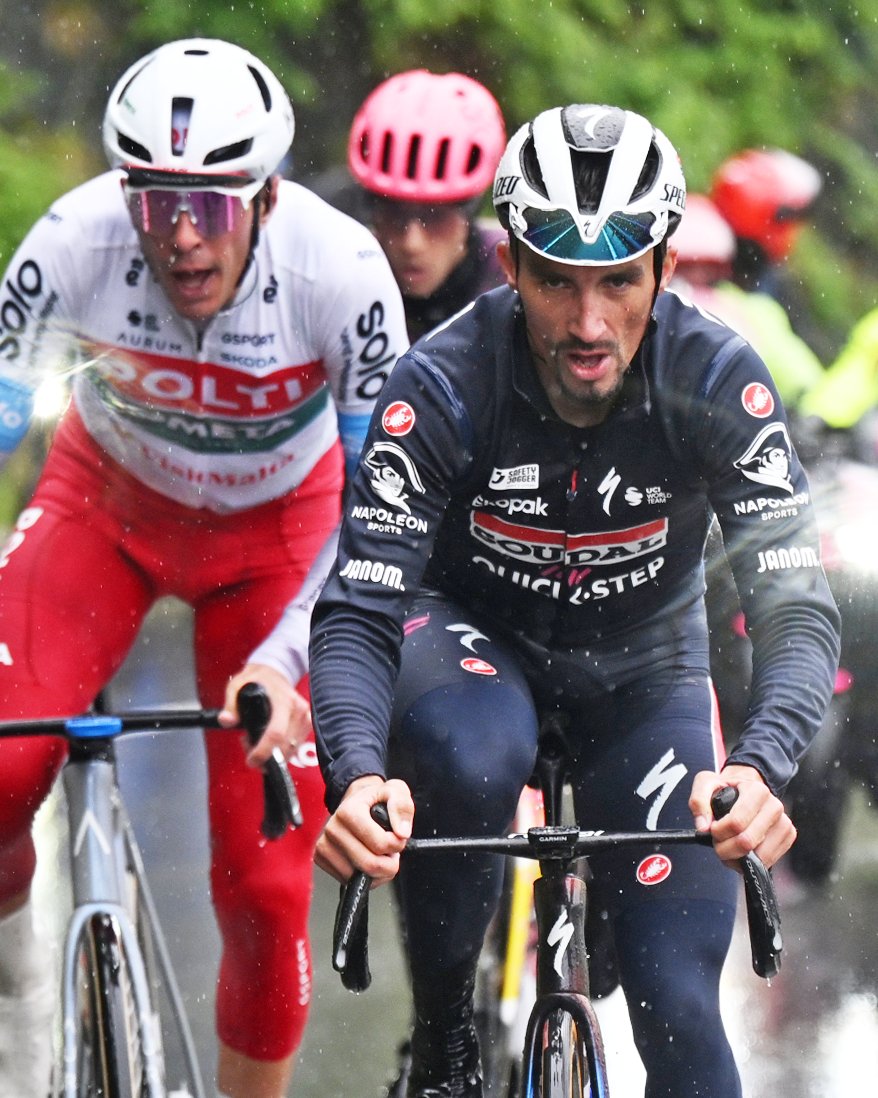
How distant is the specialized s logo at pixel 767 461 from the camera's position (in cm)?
364

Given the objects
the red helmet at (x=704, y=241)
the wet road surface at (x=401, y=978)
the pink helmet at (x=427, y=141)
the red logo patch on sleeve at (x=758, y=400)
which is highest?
the pink helmet at (x=427, y=141)

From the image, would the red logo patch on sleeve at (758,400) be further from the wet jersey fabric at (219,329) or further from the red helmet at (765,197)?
the red helmet at (765,197)

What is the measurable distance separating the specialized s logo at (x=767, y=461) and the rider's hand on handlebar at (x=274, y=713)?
1.07 meters

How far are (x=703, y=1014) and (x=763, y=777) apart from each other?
449mm

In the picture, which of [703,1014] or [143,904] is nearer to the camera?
[703,1014]

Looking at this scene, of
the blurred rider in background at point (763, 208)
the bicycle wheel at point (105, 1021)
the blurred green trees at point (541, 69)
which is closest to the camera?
the bicycle wheel at point (105, 1021)

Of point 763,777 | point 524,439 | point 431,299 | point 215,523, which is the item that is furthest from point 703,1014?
point 431,299

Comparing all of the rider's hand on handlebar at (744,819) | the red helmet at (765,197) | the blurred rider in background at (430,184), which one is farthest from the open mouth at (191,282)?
the red helmet at (765,197)

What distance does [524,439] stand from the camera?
3715mm

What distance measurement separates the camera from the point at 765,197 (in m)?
8.92

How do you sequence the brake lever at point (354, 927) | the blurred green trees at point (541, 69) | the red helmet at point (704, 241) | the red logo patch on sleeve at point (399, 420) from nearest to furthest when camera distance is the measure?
1. the brake lever at point (354, 927)
2. the red logo patch on sleeve at point (399, 420)
3. the red helmet at point (704, 241)
4. the blurred green trees at point (541, 69)

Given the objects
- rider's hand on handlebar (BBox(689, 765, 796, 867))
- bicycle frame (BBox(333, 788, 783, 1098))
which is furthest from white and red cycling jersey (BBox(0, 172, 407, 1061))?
rider's hand on handlebar (BBox(689, 765, 796, 867))

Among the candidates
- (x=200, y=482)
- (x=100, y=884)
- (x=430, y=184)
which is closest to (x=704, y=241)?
(x=430, y=184)

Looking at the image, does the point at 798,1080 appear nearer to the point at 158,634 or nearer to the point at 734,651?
the point at 734,651
